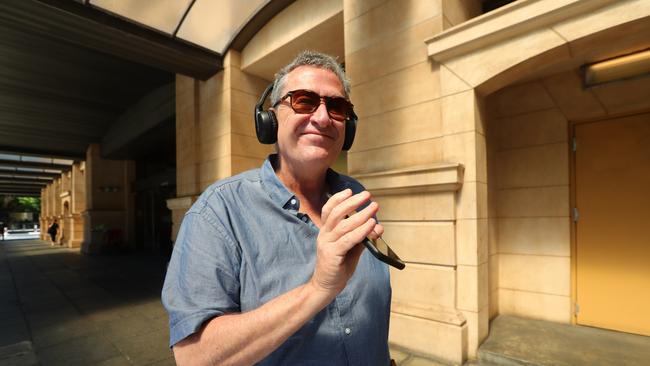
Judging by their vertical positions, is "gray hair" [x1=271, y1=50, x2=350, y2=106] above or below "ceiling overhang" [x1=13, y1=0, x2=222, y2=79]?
below

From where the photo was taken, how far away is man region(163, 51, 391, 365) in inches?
34.7

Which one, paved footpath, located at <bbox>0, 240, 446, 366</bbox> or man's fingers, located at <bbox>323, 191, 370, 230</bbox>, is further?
paved footpath, located at <bbox>0, 240, 446, 366</bbox>

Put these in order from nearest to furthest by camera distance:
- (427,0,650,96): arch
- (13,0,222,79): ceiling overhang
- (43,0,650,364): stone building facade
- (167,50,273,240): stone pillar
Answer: (427,0,650,96): arch
(43,0,650,364): stone building facade
(13,0,222,79): ceiling overhang
(167,50,273,240): stone pillar

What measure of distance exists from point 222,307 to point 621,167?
5287 mm

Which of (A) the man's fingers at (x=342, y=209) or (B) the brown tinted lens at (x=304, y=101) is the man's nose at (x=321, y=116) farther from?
(A) the man's fingers at (x=342, y=209)

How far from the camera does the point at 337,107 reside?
136 centimetres

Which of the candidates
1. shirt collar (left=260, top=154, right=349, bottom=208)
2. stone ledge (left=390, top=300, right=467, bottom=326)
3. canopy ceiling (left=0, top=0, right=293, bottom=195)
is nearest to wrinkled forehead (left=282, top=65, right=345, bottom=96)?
shirt collar (left=260, top=154, right=349, bottom=208)

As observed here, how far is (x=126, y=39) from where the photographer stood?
5.97 m

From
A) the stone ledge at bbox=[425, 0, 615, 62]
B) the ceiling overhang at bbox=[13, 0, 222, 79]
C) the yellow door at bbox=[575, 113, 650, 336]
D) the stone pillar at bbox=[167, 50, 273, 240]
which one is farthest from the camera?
the stone pillar at bbox=[167, 50, 273, 240]

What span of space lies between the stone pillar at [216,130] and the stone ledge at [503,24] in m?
4.51

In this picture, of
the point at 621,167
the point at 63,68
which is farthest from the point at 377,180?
the point at 63,68

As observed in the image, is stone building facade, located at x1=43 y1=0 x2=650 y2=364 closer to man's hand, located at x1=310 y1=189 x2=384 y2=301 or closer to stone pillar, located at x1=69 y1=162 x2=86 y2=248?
man's hand, located at x1=310 y1=189 x2=384 y2=301

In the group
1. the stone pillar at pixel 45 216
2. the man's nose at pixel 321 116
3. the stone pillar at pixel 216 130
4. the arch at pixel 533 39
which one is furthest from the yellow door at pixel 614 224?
the stone pillar at pixel 45 216

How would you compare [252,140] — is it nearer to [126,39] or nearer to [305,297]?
[126,39]
